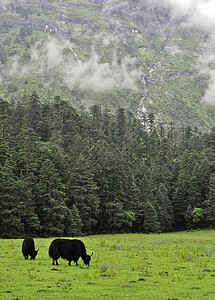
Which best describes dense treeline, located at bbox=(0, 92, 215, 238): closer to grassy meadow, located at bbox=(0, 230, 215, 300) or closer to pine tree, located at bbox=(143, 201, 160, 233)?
pine tree, located at bbox=(143, 201, 160, 233)

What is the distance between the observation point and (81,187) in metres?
71.4

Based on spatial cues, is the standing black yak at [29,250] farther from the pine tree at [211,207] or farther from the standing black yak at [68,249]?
the pine tree at [211,207]

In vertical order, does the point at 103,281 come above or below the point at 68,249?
below

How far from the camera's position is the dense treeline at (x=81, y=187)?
57766mm

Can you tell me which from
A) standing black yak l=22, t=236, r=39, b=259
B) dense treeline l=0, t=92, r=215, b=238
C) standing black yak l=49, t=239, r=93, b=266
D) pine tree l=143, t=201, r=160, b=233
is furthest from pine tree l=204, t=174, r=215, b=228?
standing black yak l=49, t=239, r=93, b=266

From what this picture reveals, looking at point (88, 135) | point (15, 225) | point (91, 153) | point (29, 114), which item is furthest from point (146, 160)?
point (15, 225)

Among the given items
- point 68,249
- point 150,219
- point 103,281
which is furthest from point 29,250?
point 150,219

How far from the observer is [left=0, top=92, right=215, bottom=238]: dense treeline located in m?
57.8

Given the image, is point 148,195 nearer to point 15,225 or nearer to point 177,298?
point 15,225

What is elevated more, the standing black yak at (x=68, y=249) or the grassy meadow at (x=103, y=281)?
the standing black yak at (x=68, y=249)

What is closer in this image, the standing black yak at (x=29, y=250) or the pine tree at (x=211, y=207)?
the standing black yak at (x=29, y=250)

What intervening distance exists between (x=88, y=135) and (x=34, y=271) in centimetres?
10217

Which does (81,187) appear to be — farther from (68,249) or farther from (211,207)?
(68,249)

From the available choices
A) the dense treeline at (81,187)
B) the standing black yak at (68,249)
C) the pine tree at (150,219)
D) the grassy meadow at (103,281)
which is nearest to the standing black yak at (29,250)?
the grassy meadow at (103,281)
